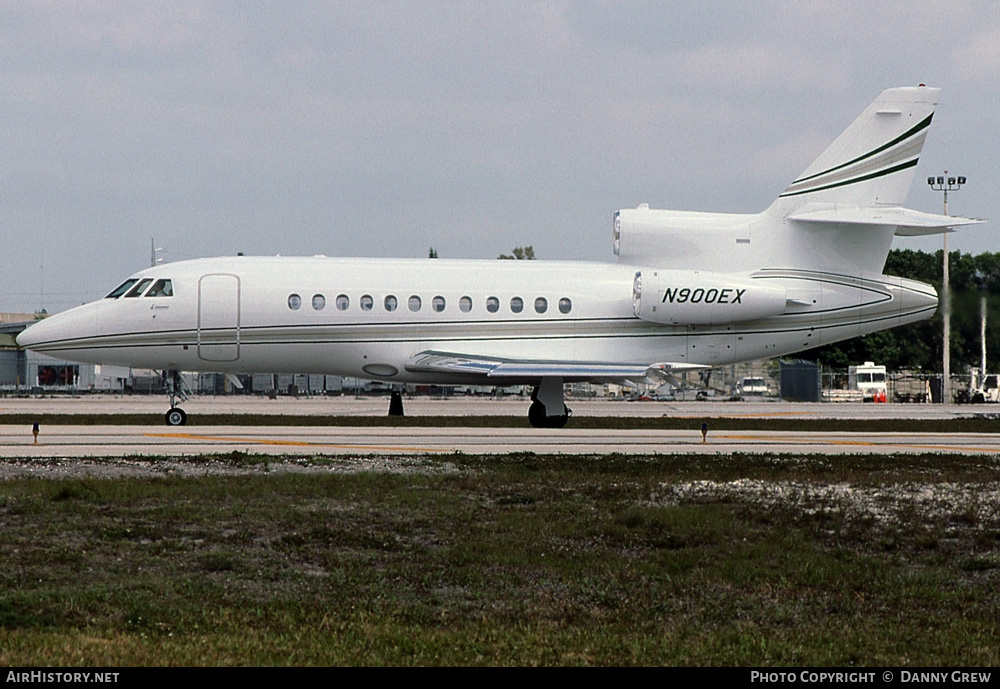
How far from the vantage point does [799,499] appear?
1442cm

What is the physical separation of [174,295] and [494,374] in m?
8.00

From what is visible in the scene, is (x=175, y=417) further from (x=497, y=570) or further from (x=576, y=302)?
(x=497, y=570)

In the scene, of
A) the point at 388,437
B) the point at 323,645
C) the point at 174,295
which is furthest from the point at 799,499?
the point at 174,295

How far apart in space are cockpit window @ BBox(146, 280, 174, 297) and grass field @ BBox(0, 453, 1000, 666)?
12275mm

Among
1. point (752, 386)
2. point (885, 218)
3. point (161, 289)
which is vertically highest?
point (885, 218)

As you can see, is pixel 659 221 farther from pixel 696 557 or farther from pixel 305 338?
pixel 696 557

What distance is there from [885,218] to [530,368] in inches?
375

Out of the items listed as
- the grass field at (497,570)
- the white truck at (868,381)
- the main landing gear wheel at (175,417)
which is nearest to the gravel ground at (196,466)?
the grass field at (497,570)

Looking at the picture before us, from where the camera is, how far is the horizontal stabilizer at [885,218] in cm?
2703

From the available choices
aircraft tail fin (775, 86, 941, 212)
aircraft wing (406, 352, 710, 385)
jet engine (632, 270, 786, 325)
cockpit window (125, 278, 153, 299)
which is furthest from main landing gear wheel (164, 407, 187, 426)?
aircraft tail fin (775, 86, 941, 212)

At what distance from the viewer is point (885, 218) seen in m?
27.4

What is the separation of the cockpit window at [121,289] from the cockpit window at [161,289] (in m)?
0.57

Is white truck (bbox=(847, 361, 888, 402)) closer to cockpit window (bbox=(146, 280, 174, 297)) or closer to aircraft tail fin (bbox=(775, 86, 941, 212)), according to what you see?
aircraft tail fin (bbox=(775, 86, 941, 212))

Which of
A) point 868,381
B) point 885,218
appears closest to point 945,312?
point 885,218
